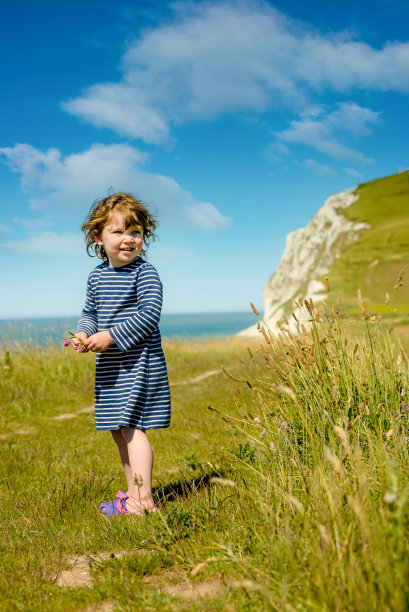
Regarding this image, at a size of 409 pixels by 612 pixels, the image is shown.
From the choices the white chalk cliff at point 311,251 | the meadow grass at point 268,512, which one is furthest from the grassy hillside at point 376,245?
the meadow grass at point 268,512

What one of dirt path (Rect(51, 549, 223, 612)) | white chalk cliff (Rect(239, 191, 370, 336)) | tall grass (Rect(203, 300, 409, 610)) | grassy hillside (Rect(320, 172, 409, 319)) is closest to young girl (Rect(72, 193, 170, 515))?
dirt path (Rect(51, 549, 223, 612))

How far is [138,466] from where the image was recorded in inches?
138

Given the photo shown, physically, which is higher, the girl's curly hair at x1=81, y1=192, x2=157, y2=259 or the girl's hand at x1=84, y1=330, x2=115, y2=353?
the girl's curly hair at x1=81, y1=192, x2=157, y2=259

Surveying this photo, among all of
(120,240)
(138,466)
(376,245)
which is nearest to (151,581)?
(138,466)

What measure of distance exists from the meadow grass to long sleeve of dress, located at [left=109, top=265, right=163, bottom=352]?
768 millimetres

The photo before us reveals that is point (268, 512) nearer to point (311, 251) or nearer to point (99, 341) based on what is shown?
point (99, 341)

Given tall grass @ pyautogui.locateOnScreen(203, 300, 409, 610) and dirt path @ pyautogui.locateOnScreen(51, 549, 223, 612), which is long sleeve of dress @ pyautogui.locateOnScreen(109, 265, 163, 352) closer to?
tall grass @ pyautogui.locateOnScreen(203, 300, 409, 610)

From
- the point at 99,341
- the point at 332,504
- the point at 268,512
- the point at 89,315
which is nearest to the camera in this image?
the point at 332,504

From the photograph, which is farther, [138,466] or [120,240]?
[120,240]

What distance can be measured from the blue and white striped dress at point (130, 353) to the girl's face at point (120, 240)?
10 cm

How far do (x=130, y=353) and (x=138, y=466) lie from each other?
32.7 inches

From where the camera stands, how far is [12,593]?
2.39 meters

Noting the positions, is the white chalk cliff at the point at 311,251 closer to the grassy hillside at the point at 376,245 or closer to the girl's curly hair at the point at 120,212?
the grassy hillside at the point at 376,245

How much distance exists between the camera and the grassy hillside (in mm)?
36125
